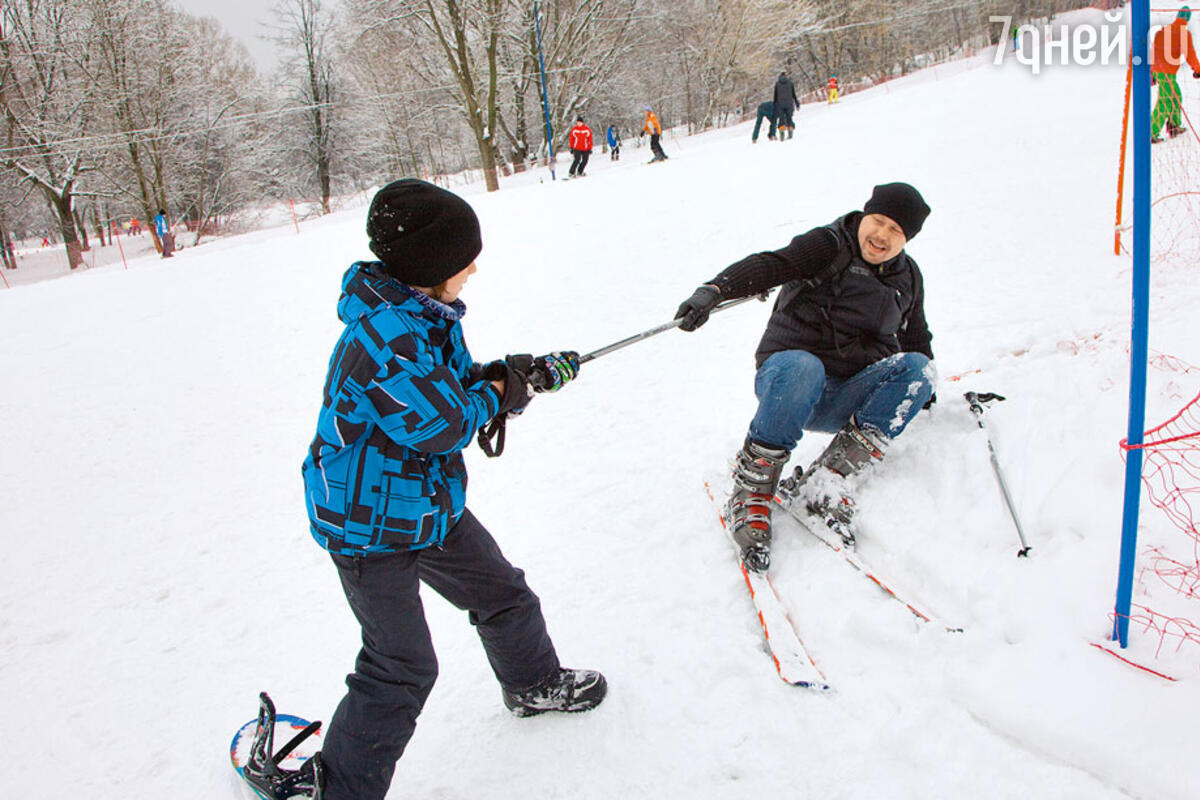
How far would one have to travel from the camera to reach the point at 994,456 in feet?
8.71

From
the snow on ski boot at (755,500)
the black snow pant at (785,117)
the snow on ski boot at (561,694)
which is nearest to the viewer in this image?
the snow on ski boot at (561,694)

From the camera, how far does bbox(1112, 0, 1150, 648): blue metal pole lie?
163 centimetres

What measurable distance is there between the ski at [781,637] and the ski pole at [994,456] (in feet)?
2.80

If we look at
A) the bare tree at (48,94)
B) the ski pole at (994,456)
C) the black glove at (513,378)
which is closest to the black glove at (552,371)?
the black glove at (513,378)

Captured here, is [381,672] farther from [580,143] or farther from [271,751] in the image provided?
[580,143]

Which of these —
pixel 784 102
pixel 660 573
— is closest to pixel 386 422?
pixel 660 573

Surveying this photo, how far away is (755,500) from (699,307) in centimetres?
83

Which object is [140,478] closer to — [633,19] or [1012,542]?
[1012,542]

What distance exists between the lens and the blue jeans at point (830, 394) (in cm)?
259

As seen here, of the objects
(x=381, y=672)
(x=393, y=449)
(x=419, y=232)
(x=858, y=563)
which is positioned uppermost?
(x=419, y=232)

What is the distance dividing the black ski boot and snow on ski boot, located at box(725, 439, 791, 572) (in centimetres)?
22

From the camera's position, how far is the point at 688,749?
6.64 ft

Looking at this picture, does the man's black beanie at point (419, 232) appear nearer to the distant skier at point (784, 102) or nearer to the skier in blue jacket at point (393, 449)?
the skier in blue jacket at point (393, 449)

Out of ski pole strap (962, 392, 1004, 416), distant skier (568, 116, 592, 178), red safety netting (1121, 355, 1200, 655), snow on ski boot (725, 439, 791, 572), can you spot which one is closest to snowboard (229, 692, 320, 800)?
snow on ski boot (725, 439, 791, 572)
